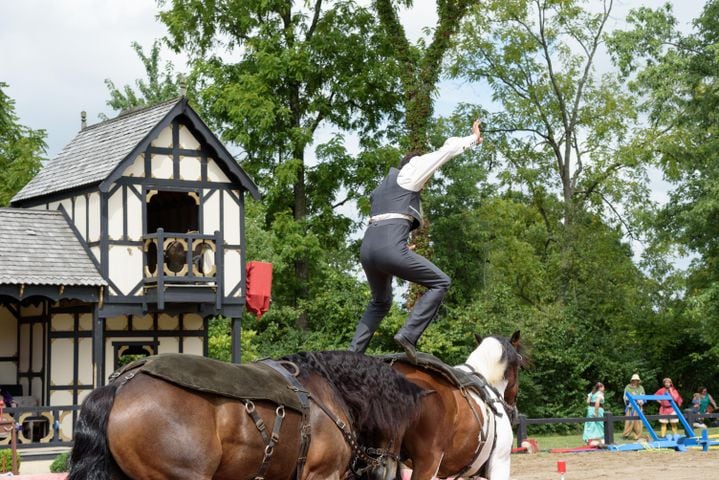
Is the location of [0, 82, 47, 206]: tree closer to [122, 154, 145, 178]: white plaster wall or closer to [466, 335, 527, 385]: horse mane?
[122, 154, 145, 178]: white plaster wall

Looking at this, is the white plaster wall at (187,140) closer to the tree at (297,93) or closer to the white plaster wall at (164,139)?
the white plaster wall at (164,139)

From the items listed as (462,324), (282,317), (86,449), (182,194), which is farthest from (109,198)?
(86,449)

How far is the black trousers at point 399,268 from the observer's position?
702 cm

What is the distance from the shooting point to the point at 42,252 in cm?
2205

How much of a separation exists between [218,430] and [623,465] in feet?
42.9

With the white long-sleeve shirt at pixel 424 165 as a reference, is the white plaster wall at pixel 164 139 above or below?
above

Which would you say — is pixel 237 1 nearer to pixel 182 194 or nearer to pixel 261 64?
pixel 261 64

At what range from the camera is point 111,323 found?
23.9 metres

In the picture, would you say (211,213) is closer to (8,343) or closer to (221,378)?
(8,343)

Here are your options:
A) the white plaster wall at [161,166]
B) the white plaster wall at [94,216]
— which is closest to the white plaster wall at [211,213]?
the white plaster wall at [161,166]

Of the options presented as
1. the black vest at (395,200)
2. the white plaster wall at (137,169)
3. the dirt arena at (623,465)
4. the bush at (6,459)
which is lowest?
the dirt arena at (623,465)

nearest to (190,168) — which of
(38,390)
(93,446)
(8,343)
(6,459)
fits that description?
(8,343)

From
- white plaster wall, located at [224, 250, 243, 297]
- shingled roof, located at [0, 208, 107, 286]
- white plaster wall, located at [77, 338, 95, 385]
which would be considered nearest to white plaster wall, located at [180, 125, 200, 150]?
white plaster wall, located at [224, 250, 243, 297]

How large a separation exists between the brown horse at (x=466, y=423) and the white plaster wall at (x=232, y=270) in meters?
16.1
